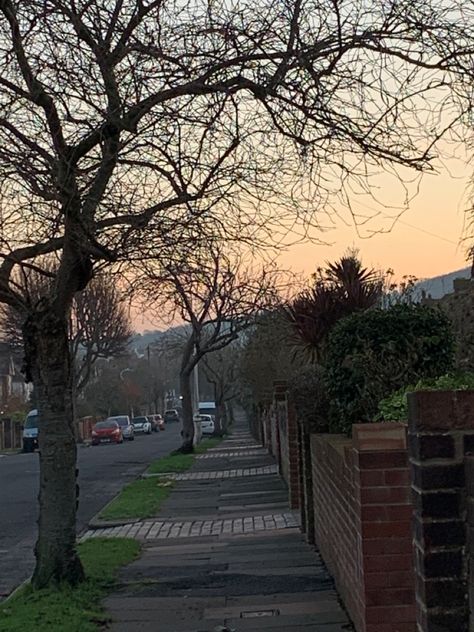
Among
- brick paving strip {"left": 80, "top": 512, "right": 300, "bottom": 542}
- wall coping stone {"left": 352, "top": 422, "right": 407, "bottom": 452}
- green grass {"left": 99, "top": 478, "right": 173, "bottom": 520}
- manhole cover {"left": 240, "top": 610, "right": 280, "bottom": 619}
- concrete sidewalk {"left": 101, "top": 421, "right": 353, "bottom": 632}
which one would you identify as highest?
wall coping stone {"left": 352, "top": 422, "right": 407, "bottom": 452}

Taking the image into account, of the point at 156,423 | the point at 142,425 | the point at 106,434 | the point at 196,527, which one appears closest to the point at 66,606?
the point at 196,527

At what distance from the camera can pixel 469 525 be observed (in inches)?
143

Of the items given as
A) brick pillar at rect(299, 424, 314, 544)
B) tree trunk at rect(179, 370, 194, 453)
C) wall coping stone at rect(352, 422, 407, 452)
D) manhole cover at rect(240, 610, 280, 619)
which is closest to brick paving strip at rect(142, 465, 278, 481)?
tree trunk at rect(179, 370, 194, 453)

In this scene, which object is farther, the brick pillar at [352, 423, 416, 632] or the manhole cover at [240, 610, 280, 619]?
the manhole cover at [240, 610, 280, 619]

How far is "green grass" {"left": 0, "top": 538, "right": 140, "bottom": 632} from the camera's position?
756 cm

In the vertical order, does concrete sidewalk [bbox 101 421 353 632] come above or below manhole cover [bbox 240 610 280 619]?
above

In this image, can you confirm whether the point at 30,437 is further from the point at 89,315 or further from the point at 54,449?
the point at 54,449

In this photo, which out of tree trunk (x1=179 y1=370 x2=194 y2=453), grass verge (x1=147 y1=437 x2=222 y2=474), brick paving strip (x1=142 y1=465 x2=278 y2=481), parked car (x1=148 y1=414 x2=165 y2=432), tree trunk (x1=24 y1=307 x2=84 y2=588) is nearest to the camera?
tree trunk (x1=24 y1=307 x2=84 y2=588)

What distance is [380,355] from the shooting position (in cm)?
917

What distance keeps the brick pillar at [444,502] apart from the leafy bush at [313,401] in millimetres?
7085

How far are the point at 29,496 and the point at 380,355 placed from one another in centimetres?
1400

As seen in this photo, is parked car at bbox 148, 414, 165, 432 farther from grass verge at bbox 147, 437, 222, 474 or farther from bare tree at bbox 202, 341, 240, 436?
grass verge at bbox 147, 437, 222, 474

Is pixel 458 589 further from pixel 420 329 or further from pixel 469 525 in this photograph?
pixel 420 329

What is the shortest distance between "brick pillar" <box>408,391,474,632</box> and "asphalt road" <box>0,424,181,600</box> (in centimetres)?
721
